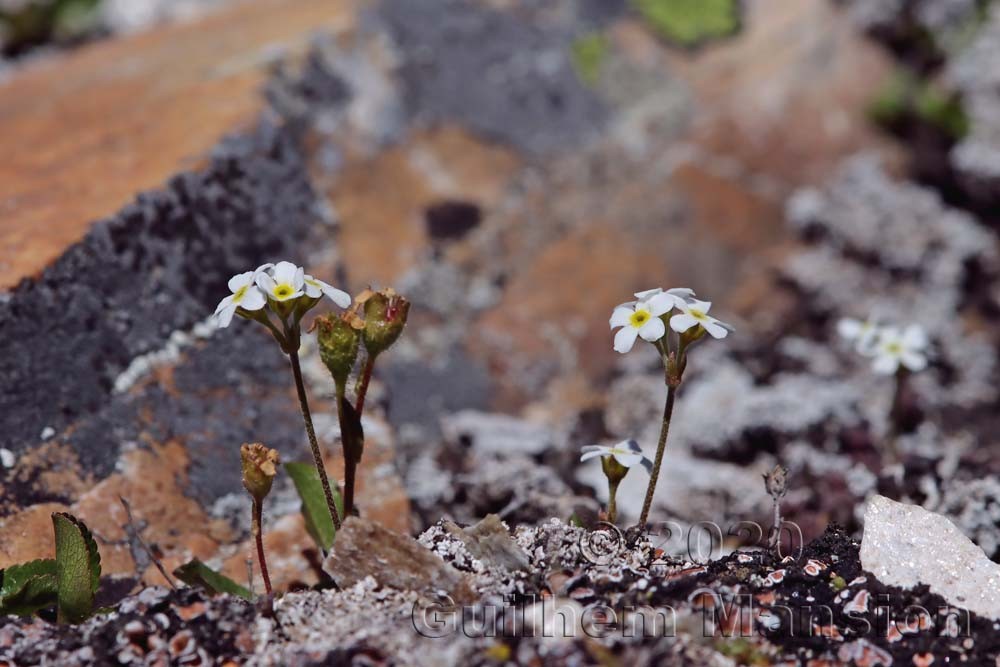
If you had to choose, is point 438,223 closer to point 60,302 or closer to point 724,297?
point 724,297

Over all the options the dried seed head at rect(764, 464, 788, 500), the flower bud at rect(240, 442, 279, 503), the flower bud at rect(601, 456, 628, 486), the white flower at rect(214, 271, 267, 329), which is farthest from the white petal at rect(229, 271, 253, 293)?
the dried seed head at rect(764, 464, 788, 500)

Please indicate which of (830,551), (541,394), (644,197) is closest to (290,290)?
(830,551)

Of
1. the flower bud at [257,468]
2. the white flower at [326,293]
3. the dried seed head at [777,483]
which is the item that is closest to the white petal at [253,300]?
the white flower at [326,293]

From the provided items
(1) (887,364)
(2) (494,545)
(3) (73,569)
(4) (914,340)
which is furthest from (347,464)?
(4) (914,340)

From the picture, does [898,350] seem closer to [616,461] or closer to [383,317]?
[616,461]

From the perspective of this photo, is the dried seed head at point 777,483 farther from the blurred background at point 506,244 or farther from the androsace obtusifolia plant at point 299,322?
the androsace obtusifolia plant at point 299,322

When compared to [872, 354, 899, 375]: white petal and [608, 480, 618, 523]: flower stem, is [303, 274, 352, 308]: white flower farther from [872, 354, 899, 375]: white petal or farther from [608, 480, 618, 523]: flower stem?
[872, 354, 899, 375]: white petal
